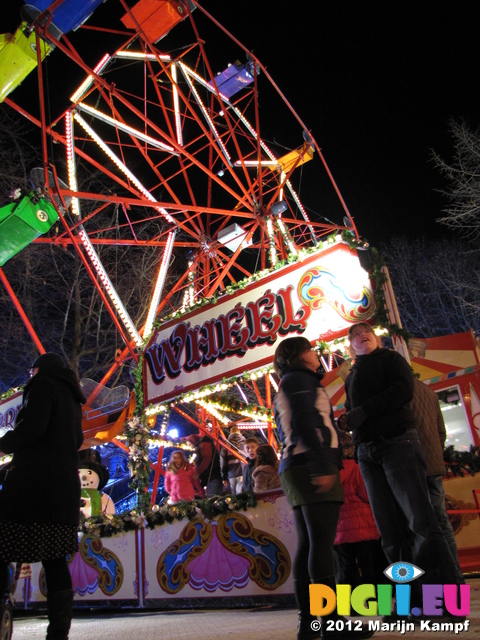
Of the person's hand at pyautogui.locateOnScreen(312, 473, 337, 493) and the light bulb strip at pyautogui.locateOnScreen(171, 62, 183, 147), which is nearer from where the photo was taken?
the person's hand at pyautogui.locateOnScreen(312, 473, 337, 493)

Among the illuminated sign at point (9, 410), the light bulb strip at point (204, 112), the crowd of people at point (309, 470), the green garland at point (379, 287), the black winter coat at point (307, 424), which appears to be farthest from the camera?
the illuminated sign at point (9, 410)

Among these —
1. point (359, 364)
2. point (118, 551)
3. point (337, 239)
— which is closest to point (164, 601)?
point (118, 551)

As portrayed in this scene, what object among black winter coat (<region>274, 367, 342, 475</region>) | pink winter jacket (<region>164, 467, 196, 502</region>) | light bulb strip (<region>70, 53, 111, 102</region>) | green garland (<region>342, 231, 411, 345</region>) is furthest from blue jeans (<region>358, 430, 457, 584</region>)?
light bulb strip (<region>70, 53, 111, 102</region>)

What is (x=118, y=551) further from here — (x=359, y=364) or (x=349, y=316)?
(x=359, y=364)

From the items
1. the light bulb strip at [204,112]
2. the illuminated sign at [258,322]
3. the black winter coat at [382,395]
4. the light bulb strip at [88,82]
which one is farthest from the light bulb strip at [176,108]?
the black winter coat at [382,395]

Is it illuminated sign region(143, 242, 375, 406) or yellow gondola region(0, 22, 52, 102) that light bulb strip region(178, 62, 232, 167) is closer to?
yellow gondola region(0, 22, 52, 102)

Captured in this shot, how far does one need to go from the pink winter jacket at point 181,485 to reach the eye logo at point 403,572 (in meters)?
5.89

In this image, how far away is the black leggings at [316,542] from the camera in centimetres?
230

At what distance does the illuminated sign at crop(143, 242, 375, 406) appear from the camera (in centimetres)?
618

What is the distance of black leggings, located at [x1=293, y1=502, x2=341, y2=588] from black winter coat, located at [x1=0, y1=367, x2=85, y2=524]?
1.18m

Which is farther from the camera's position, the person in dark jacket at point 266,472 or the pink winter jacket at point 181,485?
the pink winter jacket at point 181,485

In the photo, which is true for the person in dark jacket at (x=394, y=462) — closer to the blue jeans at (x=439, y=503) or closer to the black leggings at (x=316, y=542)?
the black leggings at (x=316, y=542)

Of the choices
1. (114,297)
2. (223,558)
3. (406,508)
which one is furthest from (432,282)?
(406,508)

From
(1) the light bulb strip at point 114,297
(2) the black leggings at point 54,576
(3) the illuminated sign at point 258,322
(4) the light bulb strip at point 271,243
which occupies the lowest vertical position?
(2) the black leggings at point 54,576
